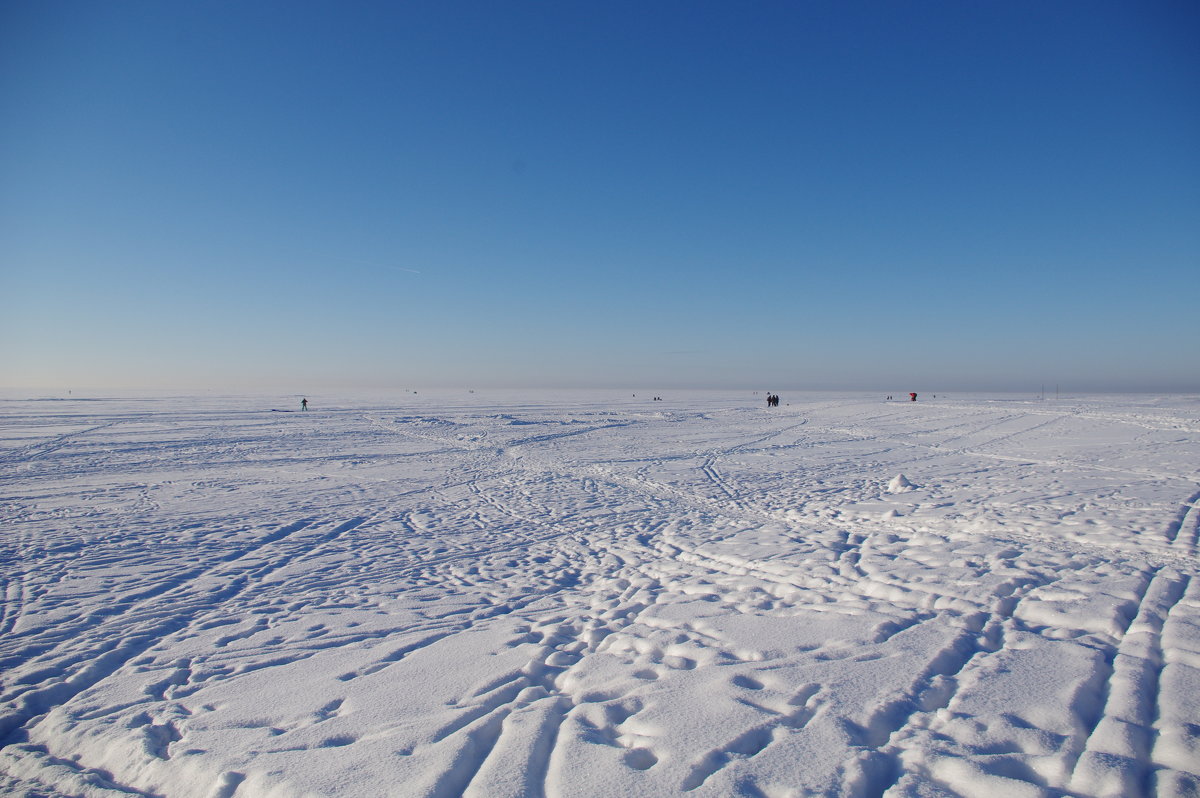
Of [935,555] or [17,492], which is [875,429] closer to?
[935,555]

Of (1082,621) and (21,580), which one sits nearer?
(1082,621)

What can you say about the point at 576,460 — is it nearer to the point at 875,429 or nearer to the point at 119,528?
the point at 119,528

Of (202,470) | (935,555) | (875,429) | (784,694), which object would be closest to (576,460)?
(202,470)

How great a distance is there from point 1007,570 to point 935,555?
0.79 m

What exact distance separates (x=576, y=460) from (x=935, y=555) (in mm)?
10947

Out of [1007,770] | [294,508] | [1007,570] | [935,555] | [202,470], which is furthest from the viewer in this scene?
[202,470]

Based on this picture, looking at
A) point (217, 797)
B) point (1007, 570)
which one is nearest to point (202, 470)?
point (217, 797)

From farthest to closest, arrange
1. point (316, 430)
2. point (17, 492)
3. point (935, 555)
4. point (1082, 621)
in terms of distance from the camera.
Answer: point (316, 430)
point (17, 492)
point (935, 555)
point (1082, 621)

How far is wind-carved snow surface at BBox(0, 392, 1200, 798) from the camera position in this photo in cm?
306

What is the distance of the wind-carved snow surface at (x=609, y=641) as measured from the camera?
306 centimetres

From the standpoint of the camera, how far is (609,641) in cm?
472

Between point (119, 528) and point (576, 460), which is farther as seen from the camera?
point (576, 460)

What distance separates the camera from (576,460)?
16.7 meters

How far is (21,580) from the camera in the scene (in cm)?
645
